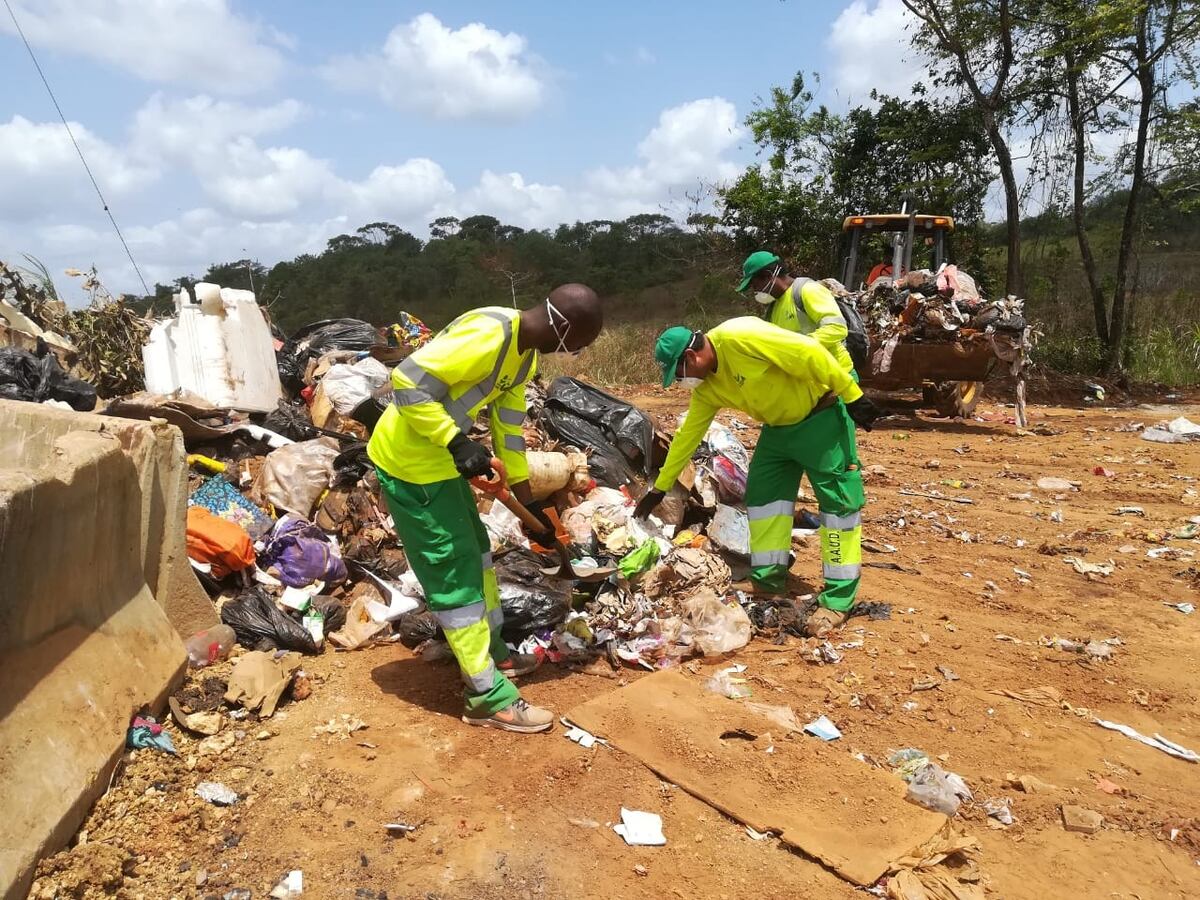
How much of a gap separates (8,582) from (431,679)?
1646 millimetres

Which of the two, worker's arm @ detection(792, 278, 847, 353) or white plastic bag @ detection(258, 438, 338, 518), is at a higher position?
worker's arm @ detection(792, 278, 847, 353)

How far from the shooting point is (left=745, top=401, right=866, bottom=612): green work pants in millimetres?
3805

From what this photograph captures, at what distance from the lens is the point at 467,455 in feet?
9.02

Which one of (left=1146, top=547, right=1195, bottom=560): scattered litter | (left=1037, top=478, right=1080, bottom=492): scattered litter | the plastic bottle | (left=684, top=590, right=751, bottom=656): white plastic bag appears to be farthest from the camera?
(left=1037, top=478, right=1080, bottom=492): scattered litter

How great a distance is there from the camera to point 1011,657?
12.1 ft

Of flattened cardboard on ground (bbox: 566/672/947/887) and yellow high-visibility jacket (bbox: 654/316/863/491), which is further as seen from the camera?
yellow high-visibility jacket (bbox: 654/316/863/491)

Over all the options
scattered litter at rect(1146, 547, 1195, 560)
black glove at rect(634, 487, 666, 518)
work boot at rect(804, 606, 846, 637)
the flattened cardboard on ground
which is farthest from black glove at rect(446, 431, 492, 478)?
scattered litter at rect(1146, 547, 1195, 560)

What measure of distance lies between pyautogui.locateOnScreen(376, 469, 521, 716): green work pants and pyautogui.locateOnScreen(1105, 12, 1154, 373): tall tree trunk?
464 inches

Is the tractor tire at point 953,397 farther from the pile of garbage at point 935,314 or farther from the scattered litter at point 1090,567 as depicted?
the scattered litter at point 1090,567


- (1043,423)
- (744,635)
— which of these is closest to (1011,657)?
(744,635)

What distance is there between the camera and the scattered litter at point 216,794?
2.52 metres

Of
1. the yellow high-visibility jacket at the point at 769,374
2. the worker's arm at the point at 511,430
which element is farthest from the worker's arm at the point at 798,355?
the worker's arm at the point at 511,430

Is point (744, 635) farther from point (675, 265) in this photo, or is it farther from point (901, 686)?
point (675, 265)

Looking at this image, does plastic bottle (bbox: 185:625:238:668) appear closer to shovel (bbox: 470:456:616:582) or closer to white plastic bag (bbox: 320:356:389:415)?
shovel (bbox: 470:456:616:582)
